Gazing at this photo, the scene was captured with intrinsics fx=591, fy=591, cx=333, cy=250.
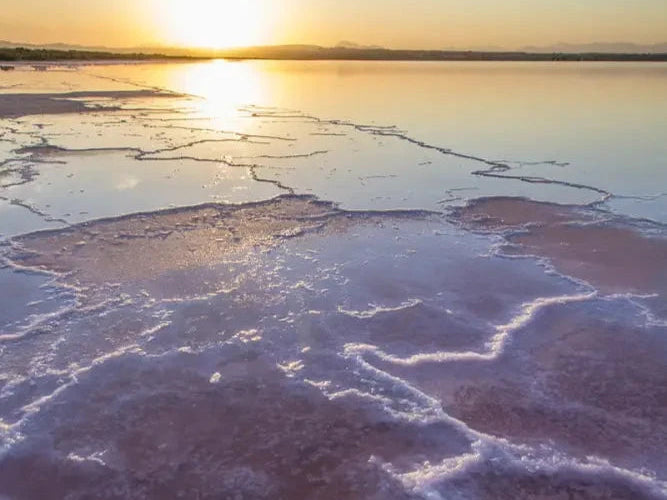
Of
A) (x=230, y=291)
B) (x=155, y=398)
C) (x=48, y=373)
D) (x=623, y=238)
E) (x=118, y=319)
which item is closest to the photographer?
(x=155, y=398)

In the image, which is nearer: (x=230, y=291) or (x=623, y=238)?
(x=230, y=291)

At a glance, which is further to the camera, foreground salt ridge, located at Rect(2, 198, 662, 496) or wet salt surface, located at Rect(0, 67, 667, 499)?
foreground salt ridge, located at Rect(2, 198, 662, 496)

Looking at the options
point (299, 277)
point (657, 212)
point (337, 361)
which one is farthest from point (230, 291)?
point (657, 212)

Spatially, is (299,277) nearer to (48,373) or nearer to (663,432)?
(48,373)

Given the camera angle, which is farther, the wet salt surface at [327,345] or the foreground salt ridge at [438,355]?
the foreground salt ridge at [438,355]

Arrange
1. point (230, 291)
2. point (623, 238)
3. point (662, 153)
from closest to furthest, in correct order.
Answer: point (230, 291) → point (623, 238) → point (662, 153)

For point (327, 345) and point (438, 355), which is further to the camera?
point (327, 345)

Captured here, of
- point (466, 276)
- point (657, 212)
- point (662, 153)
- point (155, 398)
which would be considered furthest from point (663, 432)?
point (662, 153)
